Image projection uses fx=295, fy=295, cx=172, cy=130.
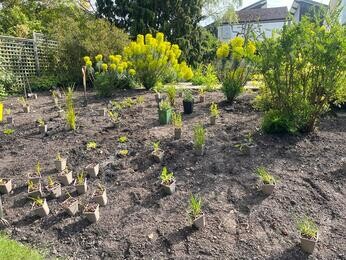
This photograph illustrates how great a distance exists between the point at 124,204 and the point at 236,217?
105cm

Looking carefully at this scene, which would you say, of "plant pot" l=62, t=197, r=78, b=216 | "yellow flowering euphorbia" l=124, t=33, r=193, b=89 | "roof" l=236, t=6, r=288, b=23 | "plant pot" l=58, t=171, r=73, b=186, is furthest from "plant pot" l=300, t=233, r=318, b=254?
"roof" l=236, t=6, r=288, b=23

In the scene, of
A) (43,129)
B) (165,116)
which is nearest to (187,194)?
(165,116)

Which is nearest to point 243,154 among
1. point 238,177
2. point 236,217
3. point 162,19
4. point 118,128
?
point 238,177

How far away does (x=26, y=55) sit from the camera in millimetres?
9727

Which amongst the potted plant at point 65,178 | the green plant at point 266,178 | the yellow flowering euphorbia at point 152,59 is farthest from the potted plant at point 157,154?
the yellow flowering euphorbia at point 152,59

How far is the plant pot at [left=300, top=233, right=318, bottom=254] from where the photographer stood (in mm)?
2156

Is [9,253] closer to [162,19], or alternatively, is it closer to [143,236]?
[143,236]

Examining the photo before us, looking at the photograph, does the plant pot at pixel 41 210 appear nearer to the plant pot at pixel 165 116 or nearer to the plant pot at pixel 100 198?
the plant pot at pixel 100 198

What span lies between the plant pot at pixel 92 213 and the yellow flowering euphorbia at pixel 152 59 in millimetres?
5162

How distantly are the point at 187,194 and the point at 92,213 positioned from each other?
0.92 metres

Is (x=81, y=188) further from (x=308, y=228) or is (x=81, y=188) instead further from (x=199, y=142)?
(x=308, y=228)

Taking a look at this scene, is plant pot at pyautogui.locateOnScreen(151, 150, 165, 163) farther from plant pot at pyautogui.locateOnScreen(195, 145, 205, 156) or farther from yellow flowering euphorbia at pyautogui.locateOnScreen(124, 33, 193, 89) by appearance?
yellow flowering euphorbia at pyautogui.locateOnScreen(124, 33, 193, 89)

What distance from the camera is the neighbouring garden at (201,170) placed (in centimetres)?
235

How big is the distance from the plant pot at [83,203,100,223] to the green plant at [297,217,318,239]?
1.68 metres
